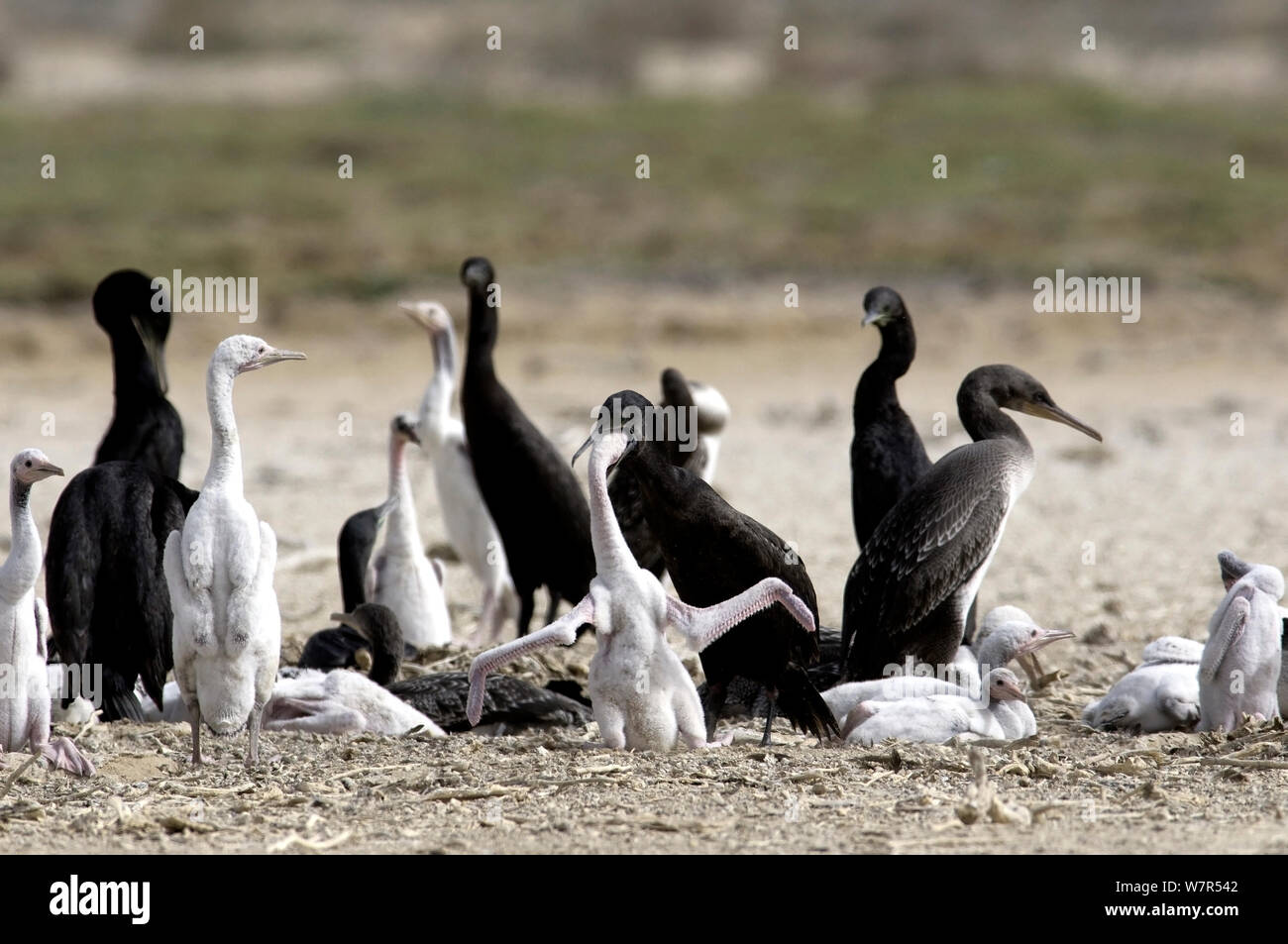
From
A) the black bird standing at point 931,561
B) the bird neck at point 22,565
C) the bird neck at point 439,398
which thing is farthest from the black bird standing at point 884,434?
the bird neck at point 22,565

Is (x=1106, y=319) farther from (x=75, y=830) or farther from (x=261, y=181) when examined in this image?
(x=75, y=830)

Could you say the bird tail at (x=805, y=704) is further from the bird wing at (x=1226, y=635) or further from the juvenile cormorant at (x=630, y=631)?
the bird wing at (x=1226, y=635)

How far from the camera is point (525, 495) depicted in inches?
390

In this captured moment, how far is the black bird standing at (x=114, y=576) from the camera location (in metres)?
7.66

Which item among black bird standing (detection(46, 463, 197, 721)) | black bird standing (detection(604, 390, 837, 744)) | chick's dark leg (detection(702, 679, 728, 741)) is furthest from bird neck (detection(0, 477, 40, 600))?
chick's dark leg (detection(702, 679, 728, 741))

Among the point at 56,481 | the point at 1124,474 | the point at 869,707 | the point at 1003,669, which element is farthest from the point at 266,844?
the point at 1124,474

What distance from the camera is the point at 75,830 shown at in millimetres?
5973

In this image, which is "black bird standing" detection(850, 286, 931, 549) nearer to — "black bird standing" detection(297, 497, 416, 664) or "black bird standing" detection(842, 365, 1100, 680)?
"black bird standing" detection(842, 365, 1100, 680)

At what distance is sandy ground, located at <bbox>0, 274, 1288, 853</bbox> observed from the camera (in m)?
5.94

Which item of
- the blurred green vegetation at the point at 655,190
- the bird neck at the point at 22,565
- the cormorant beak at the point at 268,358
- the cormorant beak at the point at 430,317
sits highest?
the blurred green vegetation at the point at 655,190

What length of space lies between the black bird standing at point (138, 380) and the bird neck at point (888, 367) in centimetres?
321

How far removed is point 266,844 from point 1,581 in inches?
72.6

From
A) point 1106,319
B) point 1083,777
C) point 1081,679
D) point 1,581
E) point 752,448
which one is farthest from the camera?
point 1106,319
